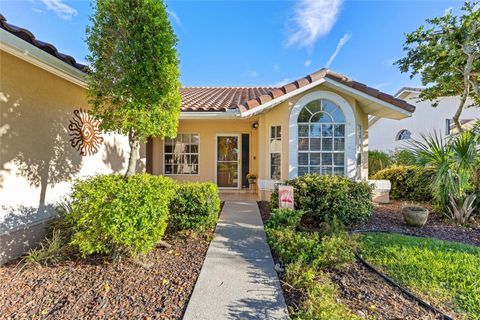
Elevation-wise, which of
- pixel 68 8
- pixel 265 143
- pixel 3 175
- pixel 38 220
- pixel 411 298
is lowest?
pixel 411 298

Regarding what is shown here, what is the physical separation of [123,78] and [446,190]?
8325 mm

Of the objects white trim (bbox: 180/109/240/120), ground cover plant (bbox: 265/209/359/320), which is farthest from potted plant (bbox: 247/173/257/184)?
ground cover plant (bbox: 265/209/359/320)

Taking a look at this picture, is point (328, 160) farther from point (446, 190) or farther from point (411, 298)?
point (411, 298)

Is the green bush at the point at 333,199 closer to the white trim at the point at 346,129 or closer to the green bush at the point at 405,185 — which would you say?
the white trim at the point at 346,129

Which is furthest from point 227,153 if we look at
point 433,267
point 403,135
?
point 403,135

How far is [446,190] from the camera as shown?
6.05 m

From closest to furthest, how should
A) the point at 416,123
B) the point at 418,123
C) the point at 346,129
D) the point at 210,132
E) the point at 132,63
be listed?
the point at 132,63
the point at 346,129
the point at 210,132
the point at 418,123
the point at 416,123

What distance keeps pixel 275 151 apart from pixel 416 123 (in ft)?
49.4

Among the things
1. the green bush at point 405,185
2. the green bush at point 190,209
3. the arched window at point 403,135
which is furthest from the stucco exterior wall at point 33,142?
the arched window at point 403,135

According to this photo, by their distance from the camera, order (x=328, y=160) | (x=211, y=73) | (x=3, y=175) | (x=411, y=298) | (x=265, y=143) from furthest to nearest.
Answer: (x=211, y=73) < (x=265, y=143) < (x=328, y=160) < (x=3, y=175) < (x=411, y=298)

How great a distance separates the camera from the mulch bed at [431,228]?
5.41 metres

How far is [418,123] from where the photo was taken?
1692 cm

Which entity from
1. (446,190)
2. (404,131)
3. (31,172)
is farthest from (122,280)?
(404,131)

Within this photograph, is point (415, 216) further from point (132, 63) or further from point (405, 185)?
point (132, 63)
